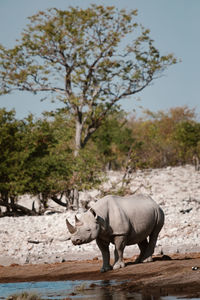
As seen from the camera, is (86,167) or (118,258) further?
(86,167)

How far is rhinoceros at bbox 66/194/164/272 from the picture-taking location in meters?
11.5

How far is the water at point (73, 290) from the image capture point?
28.0 ft

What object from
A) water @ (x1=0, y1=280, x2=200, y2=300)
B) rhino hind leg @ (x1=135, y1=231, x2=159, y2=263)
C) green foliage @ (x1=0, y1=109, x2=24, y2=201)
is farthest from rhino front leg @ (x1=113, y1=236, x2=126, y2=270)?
green foliage @ (x1=0, y1=109, x2=24, y2=201)

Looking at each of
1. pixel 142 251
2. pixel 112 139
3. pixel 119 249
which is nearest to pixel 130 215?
pixel 119 249

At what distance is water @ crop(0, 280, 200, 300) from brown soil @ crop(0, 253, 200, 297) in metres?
0.34

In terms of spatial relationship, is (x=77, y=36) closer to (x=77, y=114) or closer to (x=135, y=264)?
(x=77, y=114)

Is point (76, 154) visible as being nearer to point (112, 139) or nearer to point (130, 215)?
point (130, 215)

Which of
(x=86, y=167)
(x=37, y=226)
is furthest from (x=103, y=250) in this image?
(x=86, y=167)

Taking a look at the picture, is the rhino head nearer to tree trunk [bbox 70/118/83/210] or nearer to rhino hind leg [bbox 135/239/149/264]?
rhino hind leg [bbox 135/239/149/264]

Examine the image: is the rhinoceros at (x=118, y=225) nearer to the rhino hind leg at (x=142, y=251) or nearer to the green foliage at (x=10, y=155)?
the rhino hind leg at (x=142, y=251)

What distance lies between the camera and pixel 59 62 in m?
30.7

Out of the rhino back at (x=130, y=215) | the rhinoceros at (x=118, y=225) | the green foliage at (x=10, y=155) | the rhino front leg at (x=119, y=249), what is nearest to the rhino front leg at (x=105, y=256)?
the rhinoceros at (x=118, y=225)

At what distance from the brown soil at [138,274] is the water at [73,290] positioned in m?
0.34

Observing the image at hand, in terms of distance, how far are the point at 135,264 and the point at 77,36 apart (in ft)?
65.3
